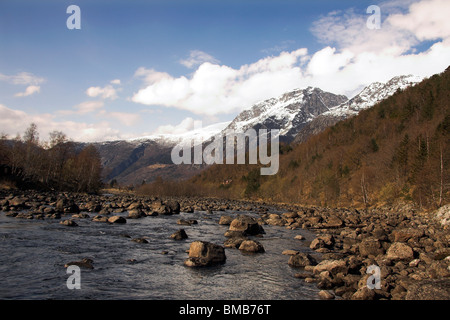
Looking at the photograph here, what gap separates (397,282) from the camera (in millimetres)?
13195

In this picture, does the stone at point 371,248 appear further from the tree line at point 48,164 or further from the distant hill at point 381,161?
the tree line at point 48,164

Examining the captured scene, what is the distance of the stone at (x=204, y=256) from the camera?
16531mm

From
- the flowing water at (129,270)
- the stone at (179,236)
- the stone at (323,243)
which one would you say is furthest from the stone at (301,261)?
the stone at (179,236)

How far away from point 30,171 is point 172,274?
265 ft

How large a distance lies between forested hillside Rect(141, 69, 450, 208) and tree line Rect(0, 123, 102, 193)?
175ft

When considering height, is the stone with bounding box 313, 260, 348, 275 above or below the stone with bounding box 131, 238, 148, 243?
above

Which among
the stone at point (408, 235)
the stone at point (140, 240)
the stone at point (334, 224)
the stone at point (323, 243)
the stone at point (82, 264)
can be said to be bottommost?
the stone at point (334, 224)

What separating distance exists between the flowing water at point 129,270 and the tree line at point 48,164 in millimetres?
61576

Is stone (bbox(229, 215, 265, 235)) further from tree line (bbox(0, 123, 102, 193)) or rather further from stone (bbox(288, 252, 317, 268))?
tree line (bbox(0, 123, 102, 193))

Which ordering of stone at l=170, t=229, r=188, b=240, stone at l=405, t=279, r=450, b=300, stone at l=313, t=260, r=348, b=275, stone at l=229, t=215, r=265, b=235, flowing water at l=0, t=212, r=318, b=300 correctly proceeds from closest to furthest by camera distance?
stone at l=405, t=279, r=450, b=300, flowing water at l=0, t=212, r=318, b=300, stone at l=313, t=260, r=348, b=275, stone at l=170, t=229, r=188, b=240, stone at l=229, t=215, r=265, b=235

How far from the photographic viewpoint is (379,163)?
73812 mm

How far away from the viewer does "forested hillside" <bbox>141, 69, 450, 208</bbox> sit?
165 feet

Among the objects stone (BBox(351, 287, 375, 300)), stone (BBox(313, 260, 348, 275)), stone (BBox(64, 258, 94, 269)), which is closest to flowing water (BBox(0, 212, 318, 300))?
stone (BBox(64, 258, 94, 269))

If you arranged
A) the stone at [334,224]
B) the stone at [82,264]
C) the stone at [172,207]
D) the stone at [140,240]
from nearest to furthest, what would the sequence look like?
the stone at [82,264]
the stone at [140,240]
the stone at [334,224]
the stone at [172,207]
